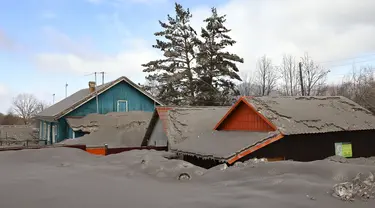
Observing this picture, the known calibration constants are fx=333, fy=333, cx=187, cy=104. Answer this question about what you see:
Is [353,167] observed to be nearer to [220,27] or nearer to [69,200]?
[69,200]

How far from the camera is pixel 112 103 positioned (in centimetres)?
2683

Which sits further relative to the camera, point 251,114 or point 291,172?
point 251,114

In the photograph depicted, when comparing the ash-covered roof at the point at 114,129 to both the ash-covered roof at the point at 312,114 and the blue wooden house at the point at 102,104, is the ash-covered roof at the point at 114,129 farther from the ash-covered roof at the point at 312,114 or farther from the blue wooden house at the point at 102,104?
the ash-covered roof at the point at 312,114

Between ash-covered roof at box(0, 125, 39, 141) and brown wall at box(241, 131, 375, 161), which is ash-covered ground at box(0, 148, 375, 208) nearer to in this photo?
brown wall at box(241, 131, 375, 161)

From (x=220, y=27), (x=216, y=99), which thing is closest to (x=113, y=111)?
(x=216, y=99)

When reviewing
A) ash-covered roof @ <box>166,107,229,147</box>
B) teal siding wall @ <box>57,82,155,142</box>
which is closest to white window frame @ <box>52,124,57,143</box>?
teal siding wall @ <box>57,82,155,142</box>

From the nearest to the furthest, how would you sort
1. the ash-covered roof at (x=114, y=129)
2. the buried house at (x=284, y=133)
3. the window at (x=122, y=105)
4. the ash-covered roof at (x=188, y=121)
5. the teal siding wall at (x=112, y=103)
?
the buried house at (x=284, y=133) < the ash-covered roof at (x=188, y=121) < the ash-covered roof at (x=114, y=129) < the teal siding wall at (x=112, y=103) < the window at (x=122, y=105)

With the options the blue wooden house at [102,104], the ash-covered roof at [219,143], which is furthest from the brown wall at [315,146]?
the blue wooden house at [102,104]

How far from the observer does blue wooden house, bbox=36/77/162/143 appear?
24797 mm

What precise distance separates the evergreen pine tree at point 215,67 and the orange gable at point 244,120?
59.1ft

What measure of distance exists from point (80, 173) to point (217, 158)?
5457mm

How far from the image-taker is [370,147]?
13.0 metres

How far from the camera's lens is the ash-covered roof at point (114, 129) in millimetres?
20250

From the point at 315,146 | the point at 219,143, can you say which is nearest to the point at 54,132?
the point at 219,143
